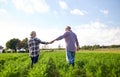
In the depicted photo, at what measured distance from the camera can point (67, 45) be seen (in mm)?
11656

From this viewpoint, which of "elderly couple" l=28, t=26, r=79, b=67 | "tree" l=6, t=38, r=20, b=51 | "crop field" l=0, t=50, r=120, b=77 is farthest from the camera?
"tree" l=6, t=38, r=20, b=51

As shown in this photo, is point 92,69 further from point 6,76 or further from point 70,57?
point 6,76

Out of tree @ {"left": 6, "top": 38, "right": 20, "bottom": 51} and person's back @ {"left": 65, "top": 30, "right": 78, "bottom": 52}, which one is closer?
person's back @ {"left": 65, "top": 30, "right": 78, "bottom": 52}

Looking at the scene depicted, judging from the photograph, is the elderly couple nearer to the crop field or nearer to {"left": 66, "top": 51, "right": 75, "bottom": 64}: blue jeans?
{"left": 66, "top": 51, "right": 75, "bottom": 64}: blue jeans

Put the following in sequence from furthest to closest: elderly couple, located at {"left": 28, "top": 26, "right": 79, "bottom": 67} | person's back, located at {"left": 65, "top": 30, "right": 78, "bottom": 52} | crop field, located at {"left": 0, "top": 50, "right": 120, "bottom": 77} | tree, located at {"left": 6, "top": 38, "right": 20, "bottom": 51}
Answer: tree, located at {"left": 6, "top": 38, "right": 20, "bottom": 51} → person's back, located at {"left": 65, "top": 30, "right": 78, "bottom": 52} → elderly couple, located at {"left": 28, "top": 26, "right": 79, "bottom": 67} → crop field, located at {"left": 0, "top": 50, "right": 120, "bottom": 77}

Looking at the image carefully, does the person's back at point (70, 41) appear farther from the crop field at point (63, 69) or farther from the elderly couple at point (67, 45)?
the crop field at point (63, 69)

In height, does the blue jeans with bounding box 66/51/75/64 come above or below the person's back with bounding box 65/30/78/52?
below

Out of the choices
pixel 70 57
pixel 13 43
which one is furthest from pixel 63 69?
pixel 13 43

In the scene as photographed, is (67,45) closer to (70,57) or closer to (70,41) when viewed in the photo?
(70,41)

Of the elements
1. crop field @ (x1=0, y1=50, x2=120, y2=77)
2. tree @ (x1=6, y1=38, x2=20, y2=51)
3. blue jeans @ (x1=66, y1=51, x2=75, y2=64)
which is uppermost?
tree @ (x1=6, y1=38, x2=20, y2=51)

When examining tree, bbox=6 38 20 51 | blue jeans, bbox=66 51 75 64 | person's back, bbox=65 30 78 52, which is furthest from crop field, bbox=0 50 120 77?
tree, bbox=6 38 20 51

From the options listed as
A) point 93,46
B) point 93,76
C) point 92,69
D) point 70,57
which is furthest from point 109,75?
point 93,46

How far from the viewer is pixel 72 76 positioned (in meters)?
8.80

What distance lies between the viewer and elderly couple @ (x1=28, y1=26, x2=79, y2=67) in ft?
37.0
